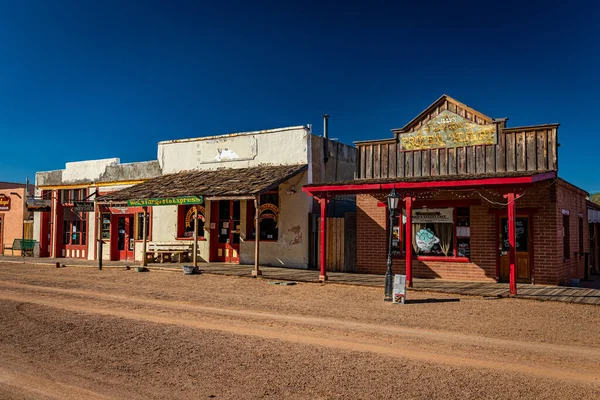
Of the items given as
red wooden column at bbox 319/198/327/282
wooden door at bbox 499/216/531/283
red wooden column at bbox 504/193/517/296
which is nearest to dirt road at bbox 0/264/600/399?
red wooden column at bbox 504/193/517/296

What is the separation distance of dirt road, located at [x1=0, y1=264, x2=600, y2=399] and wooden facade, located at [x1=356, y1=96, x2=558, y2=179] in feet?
15.7

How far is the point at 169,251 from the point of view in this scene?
842 inches

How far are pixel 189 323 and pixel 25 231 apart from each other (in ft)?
71.2

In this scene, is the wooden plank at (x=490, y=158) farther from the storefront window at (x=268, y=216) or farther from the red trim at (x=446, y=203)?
the storefront window at (x=268, y=216)

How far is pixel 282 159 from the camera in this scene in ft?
64.7

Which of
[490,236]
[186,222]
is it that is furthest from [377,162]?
[186,222]

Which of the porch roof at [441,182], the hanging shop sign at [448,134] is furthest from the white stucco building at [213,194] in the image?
the hanging shop sign at [448,134]

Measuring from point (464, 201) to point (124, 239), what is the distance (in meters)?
15.3

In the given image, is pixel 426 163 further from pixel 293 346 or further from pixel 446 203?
pixel 293 346

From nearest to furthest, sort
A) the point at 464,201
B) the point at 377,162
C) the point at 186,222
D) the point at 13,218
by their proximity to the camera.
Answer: the point at 464,201 → the point at 377,162 → the point at 186,222 → the point at 13,218

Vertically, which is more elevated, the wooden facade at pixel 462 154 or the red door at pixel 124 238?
the wooden facade at pixel 462 154

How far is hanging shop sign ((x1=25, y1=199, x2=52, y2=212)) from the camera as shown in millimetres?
25859

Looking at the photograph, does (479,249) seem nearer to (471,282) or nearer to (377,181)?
(471,282)

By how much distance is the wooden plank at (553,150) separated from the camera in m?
14.4
